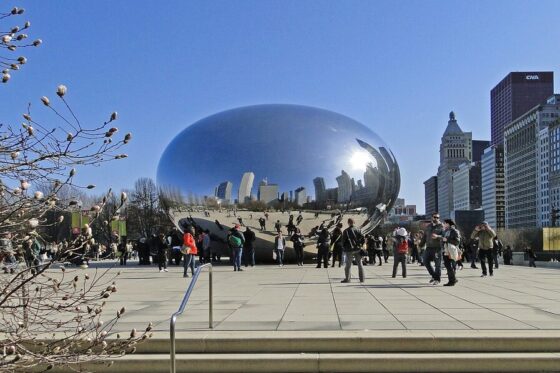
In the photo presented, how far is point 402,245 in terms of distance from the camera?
668 inches

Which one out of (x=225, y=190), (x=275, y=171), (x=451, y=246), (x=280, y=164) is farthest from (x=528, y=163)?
(x=451, y=246)

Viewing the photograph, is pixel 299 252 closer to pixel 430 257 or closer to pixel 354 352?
pixel 430 257

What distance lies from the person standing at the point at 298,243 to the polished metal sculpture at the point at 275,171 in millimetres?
362

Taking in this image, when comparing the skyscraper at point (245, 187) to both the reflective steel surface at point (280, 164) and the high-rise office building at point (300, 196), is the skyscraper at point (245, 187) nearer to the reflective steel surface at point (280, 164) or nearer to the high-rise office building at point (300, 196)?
the reflective steel surface at point (280, 164)

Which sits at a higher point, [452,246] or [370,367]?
[452,246]

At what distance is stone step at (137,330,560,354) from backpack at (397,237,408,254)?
31.0 ft

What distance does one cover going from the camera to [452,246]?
13.7 m

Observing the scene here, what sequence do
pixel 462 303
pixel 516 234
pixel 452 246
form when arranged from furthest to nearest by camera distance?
pixel 516 234 → pixel 452 246 → pixel 462 303

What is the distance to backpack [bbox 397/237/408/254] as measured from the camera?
1694 centimetres

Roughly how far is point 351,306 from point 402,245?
6943mm

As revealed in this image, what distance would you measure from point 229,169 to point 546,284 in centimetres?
1427

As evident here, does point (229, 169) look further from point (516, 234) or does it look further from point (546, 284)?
point (516, 234)

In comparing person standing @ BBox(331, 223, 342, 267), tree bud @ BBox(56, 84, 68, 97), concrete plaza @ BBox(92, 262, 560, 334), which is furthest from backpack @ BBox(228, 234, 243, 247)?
tree bud @ BBox(56, 84, 68, 97)

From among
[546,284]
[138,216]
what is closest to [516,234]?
[138,216]
